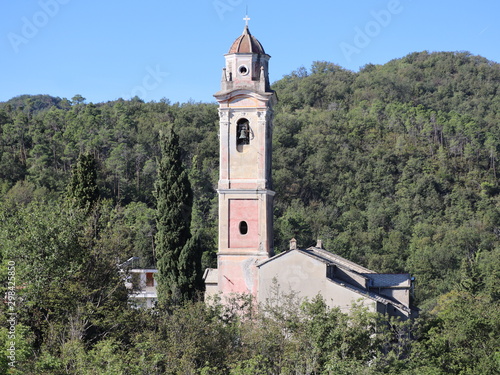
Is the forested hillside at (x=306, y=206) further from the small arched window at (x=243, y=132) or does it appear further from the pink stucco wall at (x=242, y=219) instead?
the small arched window at (x=243, y=132)

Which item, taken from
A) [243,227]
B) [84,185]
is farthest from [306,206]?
[84,185]

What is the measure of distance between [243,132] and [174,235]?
5.20 meters

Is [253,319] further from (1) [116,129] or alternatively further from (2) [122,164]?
(1) [116,129]

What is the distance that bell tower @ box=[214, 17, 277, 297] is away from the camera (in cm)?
3512

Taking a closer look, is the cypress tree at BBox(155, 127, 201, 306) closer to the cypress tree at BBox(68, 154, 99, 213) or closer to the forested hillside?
the forested hillside

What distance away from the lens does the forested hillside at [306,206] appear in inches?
1055

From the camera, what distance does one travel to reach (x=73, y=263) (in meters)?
27.6

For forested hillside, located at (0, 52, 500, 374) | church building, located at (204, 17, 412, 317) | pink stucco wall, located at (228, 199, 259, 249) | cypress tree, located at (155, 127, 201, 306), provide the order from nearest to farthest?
1. forested hillside, located at (0, 52, 500, 374)
2. church building, located at (204, 17, 412, 317)
3. pink stucco wall, located at (228, 199, 259, 249)
4. cypress tree, located at (155, 127, 201, 306)

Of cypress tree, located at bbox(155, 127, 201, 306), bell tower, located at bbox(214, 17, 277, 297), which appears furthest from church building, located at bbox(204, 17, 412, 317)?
cypress tree, located at bbox(155, 127, 201, 306)

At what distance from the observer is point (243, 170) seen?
1396 inches

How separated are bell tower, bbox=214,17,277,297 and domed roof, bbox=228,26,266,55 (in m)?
0.05

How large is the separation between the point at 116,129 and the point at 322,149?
60.3 feet

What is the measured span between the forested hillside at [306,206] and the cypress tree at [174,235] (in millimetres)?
2102

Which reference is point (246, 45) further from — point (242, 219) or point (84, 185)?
point (84, 185)
